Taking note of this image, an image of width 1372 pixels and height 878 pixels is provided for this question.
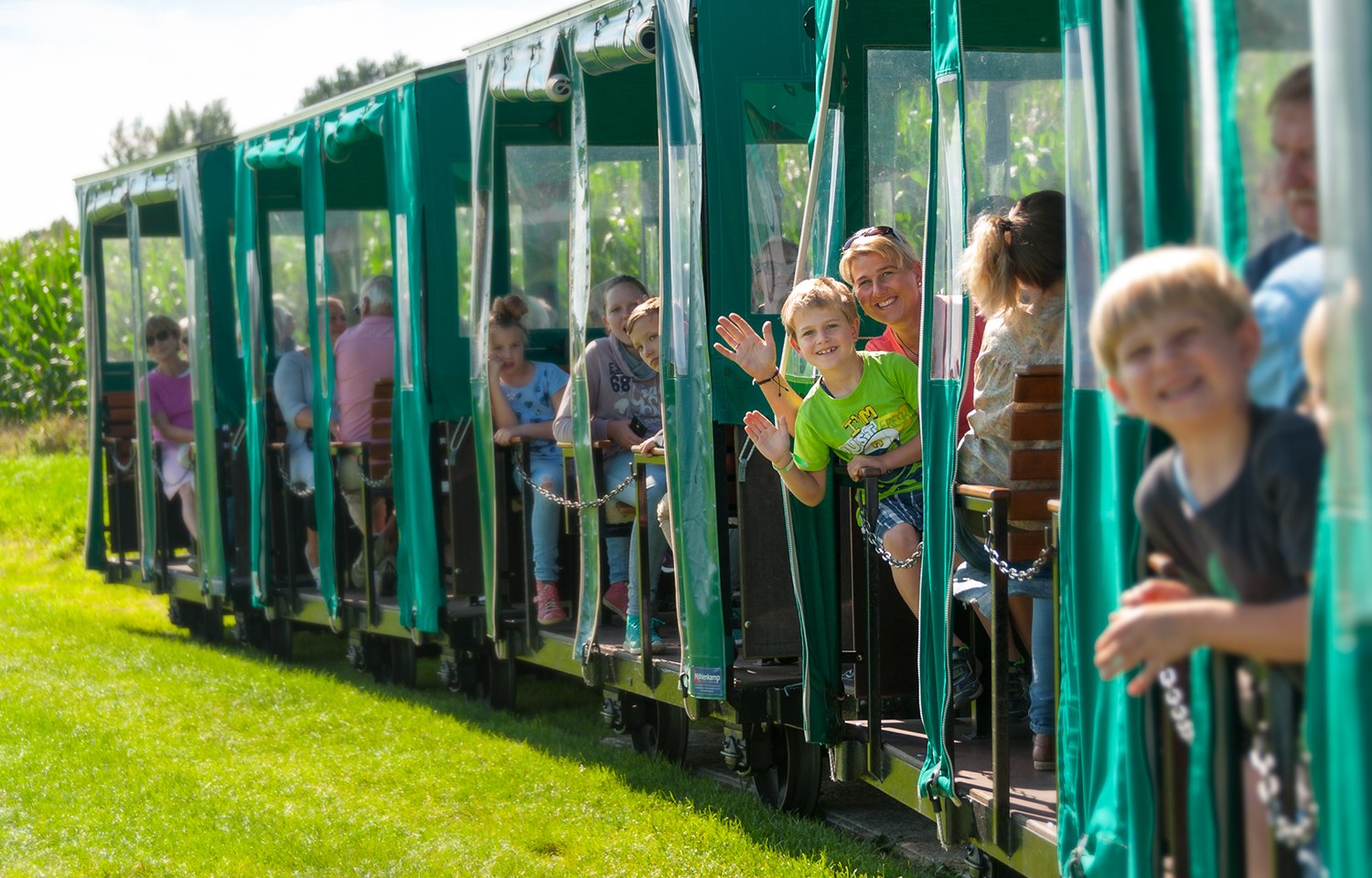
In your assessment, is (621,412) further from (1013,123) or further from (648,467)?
(1013,123)

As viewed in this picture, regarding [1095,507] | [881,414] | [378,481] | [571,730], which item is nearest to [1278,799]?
[1095,507]

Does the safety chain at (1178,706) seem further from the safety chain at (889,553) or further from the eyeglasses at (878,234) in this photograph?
the eyeglasses at (878,234)

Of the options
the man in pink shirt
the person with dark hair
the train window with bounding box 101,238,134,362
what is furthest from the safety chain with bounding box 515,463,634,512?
the train window with bounding box 101,238,134,362

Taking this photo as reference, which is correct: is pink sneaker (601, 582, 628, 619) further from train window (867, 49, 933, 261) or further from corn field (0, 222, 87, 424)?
corn field (0, 222, 87, 424)

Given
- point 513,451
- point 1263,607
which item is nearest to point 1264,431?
point 1263,607

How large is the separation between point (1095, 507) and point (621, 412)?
160 inches

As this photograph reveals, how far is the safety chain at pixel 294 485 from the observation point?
10.1 metres

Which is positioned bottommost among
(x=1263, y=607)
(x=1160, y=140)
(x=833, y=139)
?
(x=1263, y=607)

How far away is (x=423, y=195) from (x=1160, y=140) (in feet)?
19.4

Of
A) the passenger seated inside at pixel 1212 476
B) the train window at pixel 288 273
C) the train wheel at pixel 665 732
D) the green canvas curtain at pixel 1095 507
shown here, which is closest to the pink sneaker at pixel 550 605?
the train wheel at pixel 665 732

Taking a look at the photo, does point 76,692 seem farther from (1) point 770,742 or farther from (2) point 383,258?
(1) point 770,742

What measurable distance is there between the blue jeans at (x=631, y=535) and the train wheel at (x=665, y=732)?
0.54 metres

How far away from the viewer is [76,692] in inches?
374

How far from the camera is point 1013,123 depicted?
5.58 meters
